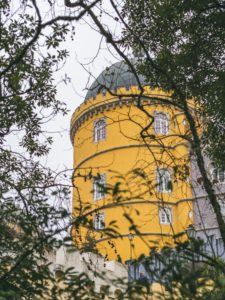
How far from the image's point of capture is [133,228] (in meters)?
2.36

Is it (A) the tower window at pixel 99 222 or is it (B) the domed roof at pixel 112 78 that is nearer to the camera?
(A) the tower window at pixel 99 222

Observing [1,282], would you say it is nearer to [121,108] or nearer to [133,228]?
[133,228]

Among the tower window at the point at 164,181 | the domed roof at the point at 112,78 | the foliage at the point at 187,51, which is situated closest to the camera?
the tower window at the point at 164,181

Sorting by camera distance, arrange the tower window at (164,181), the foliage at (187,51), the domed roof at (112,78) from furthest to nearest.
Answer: the foliage at (187,51), the domed roof at (112,78), the tower window at (164,181)

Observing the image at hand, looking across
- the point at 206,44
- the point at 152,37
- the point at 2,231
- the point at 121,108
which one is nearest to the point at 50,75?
the point at 152,37

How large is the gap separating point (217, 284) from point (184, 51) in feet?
14.2

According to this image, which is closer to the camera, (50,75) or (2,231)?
(2,231)

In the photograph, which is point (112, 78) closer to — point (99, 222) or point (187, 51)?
point (99, 222)

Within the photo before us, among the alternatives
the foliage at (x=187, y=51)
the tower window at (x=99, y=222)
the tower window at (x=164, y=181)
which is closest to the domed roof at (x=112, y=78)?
the foliage at (x=187, y=51)

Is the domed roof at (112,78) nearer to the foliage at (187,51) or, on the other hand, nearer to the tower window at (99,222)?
the foliage at (187,51)

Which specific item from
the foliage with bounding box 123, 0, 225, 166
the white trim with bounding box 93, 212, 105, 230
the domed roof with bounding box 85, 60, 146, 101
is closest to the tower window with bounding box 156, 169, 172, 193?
the white trim with bounding box 93, 212, 105, 230

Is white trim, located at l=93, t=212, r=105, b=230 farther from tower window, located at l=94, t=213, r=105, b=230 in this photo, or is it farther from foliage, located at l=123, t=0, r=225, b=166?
foliage, located at l=123, t=0, r=225, b=166

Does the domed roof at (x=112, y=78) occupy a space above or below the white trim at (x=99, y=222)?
above

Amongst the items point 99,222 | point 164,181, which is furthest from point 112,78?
point 99,222
